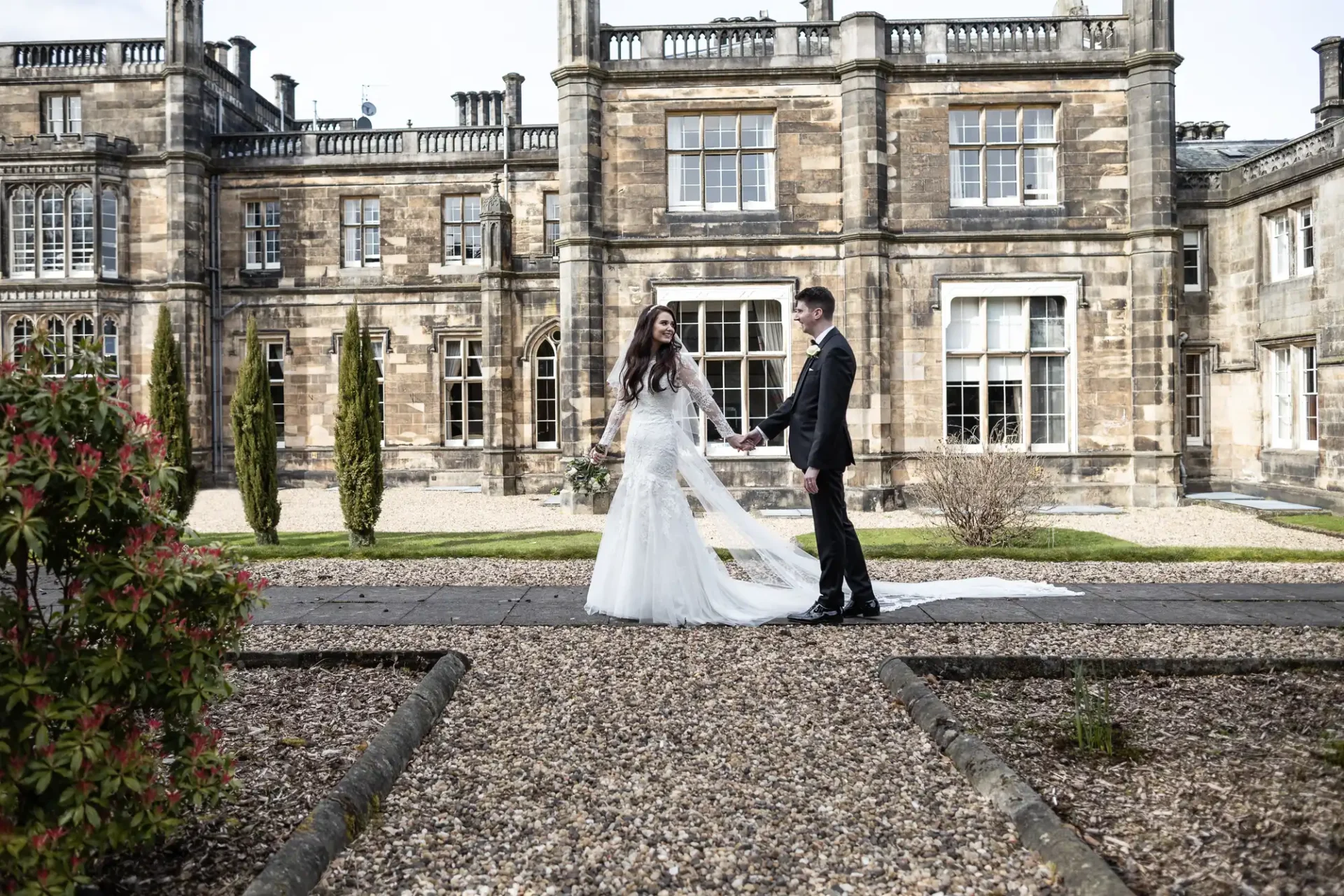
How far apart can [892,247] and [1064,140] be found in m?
3.30

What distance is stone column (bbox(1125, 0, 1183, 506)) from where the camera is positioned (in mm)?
16312

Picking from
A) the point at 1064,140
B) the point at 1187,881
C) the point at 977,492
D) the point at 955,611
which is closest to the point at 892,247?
the point at 1064,140

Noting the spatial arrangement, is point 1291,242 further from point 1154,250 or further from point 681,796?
point 681,796

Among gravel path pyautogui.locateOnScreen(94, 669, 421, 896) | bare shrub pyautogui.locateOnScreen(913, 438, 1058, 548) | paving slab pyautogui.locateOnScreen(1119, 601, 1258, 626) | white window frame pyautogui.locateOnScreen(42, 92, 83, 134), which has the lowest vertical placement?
paving slab pyautogui.locateOnScreen(1119, 601, 1258, 626)

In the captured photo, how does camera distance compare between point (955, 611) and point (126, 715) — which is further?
point (955, 611)

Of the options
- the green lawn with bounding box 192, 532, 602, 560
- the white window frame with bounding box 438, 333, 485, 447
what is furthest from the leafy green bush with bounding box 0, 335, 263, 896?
the white window frame with bounding box 438, 333, 485, 447

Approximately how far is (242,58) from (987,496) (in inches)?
992

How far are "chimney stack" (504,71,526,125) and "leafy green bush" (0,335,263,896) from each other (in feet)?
80.0

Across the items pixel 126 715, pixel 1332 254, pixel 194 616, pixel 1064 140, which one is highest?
pixel 1064 140

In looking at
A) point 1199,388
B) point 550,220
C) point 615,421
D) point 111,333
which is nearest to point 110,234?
point 111,333

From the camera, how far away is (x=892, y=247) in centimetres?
1652

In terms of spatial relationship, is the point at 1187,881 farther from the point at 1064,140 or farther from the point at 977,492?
the point at 1064,140

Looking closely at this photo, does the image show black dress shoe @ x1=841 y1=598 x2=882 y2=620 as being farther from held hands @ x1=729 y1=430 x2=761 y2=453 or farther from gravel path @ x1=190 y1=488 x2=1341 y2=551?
gravel path @ x1=190 y1=488 x2=1341 y2=551

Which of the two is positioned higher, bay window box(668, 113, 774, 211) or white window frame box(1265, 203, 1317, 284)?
bay window box(668, 113, 774, 211)
